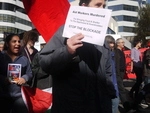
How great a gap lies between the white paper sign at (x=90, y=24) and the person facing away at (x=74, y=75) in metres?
0.08

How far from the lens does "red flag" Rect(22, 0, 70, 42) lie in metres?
4.61

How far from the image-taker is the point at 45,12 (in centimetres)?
472

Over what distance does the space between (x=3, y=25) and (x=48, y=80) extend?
7209cm

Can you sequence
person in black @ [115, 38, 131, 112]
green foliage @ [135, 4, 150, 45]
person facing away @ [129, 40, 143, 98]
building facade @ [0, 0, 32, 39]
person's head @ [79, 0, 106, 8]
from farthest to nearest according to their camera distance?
1. building facade @ [0, 0, 32, 39]
2. green foliage @ [135, 4, 150, 45]
3. person facing away @ [129, 40, 143, 98]
4. person in black @ [115, 38, 131, 112]
5. person's head @ [79, 0, 106, 8]

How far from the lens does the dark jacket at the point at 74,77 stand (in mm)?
1864

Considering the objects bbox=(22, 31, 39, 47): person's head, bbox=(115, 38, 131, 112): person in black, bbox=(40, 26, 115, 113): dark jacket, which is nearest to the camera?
bbox=(40, 26, 115, 113): dark jacket

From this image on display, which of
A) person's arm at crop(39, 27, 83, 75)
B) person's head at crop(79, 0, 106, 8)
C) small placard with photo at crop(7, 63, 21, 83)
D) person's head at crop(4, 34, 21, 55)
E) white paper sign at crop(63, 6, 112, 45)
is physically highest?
person's head at crop(79, 0, 106, 8)

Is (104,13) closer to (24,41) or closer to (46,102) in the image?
(46,102)

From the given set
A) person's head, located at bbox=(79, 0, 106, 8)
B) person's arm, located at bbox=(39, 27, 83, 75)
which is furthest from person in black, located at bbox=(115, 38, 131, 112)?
person's arm, located at bbox=(39, 27, 83, 75)

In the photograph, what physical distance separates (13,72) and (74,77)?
2.18 m

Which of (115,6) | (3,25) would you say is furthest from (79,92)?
(115,6)

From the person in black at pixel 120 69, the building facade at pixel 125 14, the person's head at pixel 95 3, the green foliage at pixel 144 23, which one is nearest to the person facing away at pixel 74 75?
the person's head at pixel 95 3

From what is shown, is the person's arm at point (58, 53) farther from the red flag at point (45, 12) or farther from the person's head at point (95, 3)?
the red flag at point (45, 12)

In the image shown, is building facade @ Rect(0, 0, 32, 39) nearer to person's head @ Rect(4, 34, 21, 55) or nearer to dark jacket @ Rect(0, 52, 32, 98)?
person's head @ Rect(4, 34, 21, 55)
